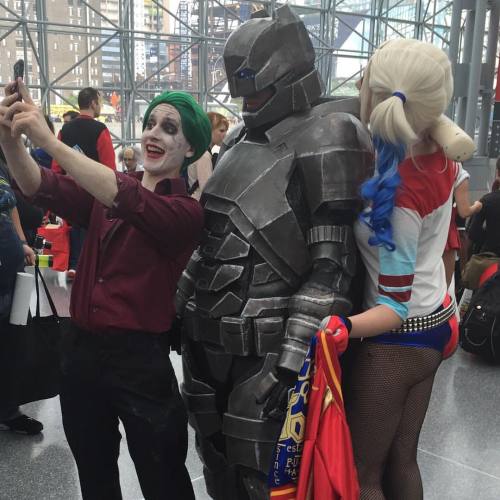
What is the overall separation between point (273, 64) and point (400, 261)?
0.57m

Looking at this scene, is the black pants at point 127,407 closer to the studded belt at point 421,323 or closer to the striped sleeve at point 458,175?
the studded belt at point 421,323

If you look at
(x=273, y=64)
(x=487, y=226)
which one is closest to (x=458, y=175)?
(x=273, y=64)

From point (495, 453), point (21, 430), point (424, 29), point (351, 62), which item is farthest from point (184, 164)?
point (424, 29)

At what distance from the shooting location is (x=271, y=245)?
58.9 inches

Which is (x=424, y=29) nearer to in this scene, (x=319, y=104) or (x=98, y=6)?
(x=98, y=6)

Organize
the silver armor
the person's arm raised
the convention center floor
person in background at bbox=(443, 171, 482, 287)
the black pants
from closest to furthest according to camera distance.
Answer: the person's arm raised < the silver armor < the black pants < the convention center floor < person in background at bbox=(443, 171, 482, 287)

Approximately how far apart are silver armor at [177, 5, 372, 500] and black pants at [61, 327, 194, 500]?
0.42 ft

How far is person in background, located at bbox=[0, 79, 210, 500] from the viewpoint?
1.52 m

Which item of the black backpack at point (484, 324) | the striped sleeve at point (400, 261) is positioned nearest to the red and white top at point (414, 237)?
the striped sleeve at point (400, 261)

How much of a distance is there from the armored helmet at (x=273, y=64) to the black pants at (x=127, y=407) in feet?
2.16

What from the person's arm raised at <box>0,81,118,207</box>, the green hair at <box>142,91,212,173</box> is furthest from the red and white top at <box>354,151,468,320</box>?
the person's arm raised at <box>0,81,118,207</box>

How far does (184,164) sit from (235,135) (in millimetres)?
226

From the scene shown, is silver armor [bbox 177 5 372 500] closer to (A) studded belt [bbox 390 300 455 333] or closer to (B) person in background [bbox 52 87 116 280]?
(A) studded belt [bbox 390 300 455 333]

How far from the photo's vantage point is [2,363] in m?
2.57
